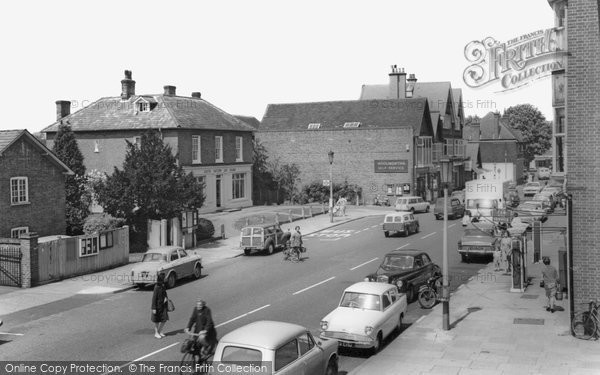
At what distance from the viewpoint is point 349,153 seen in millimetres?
65312

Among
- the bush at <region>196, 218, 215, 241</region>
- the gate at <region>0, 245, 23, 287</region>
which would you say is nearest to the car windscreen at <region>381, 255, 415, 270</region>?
the gate at <region>0, 245, 23, 287</region>

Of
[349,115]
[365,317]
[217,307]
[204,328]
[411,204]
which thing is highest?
[349,115]

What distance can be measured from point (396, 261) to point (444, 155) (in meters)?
56.1

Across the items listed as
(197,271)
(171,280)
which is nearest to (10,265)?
(171,280)

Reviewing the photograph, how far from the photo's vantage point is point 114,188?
3291 cm

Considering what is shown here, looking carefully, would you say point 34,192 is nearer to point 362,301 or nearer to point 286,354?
point 362,301

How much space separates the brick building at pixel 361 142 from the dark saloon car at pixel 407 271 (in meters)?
40.1

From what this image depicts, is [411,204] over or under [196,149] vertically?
under

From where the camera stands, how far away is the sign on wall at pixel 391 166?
63.6 m

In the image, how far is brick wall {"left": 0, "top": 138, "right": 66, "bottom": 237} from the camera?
2997 cm

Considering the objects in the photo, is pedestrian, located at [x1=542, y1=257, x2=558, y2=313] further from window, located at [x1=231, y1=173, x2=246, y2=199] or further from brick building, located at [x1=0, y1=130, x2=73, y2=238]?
window, located at [x1=231, y1=173, x2=246, y2=199]

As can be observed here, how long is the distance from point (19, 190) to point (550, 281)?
24.5 meters

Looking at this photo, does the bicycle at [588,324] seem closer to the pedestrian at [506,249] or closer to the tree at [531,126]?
the pedestrian at [506,249]

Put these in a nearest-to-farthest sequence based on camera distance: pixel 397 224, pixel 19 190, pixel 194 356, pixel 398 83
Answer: pixel 194 356, pixel 19 190, pixel 397 224, pixel 398 83
